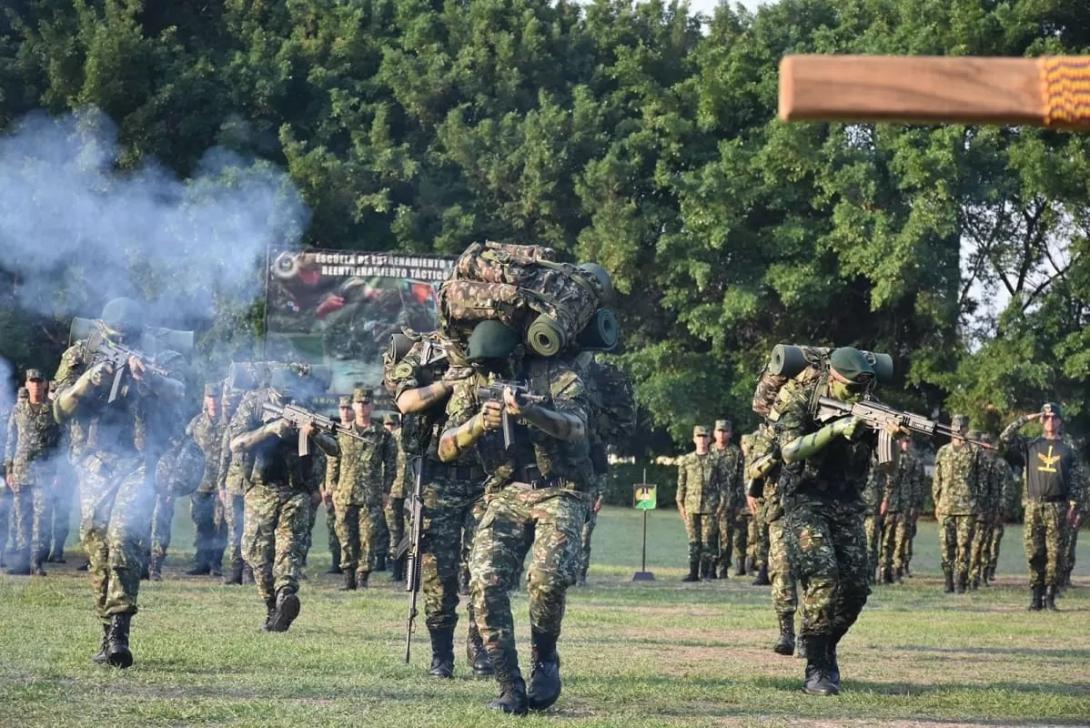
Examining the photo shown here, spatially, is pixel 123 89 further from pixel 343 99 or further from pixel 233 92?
pixel 343 99

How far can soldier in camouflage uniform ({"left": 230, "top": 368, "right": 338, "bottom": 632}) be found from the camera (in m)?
15.0

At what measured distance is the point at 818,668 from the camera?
459 inches

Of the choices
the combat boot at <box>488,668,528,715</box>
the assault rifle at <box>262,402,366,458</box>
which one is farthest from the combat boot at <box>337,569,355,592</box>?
the combat boot at <box>488,668,528,715</box>

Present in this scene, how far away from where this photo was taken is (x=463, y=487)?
11.8 meters

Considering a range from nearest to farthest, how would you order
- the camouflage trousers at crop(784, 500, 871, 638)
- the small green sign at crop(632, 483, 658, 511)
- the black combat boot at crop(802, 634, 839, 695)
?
the camouflage trousers at crop(784, 500, 871, 638)
the black combat boot at crop(802, 634, 839, 695)
the small green sign at crop(632, 483, 658, 511)

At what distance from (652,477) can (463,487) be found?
3499 cm

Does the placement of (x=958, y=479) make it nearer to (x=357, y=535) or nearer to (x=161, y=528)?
(x=357, y=535)

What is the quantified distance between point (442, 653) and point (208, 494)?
38.6 ft

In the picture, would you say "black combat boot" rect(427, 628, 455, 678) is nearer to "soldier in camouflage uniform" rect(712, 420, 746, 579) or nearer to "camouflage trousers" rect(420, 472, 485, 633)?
"camouflage trousers" rect(420, 472, 485, 633)

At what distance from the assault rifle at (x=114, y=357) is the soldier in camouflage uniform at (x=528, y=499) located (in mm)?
2393

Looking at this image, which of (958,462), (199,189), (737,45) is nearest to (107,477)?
(958,462)

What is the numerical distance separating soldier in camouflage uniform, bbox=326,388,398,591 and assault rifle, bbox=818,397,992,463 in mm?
11027

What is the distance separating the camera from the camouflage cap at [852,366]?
38.0 ft

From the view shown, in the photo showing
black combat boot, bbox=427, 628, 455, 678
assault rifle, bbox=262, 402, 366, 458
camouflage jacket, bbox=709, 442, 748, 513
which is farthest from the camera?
camouflage jacket, bbox=709, 442, 748, 513
